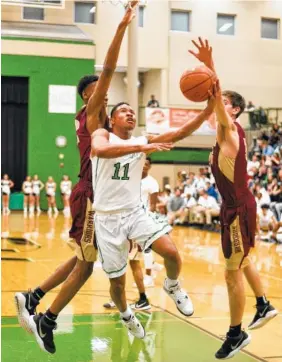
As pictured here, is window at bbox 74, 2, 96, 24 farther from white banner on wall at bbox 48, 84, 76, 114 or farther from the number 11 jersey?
the number 11 jersey

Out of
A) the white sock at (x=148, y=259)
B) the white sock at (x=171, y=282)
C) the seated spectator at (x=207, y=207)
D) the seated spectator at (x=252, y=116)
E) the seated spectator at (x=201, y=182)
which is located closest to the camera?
the white sock at (x=171, y=282)

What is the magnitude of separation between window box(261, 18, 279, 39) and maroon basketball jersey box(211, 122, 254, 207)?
23407 mm

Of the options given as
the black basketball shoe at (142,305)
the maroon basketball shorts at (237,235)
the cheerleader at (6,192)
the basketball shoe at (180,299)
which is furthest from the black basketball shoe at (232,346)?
the cheerleader at (6,192)

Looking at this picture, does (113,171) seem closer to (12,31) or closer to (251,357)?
(251,357)

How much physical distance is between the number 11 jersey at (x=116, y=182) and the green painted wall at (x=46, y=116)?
19.9 metres

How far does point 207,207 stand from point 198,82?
1241 centimetres

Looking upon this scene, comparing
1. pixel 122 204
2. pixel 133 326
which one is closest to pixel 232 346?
pixel 133 326

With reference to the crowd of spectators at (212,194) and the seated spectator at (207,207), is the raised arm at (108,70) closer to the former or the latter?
the crowd of spectators at (212,194)

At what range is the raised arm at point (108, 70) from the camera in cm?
446

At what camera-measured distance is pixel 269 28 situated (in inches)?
1062

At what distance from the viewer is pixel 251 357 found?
4.95 meters

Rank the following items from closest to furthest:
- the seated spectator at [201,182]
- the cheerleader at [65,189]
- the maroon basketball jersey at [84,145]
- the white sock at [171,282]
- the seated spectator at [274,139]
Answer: the white sock at [171,282] → the maroon basketball jersey at [84,145] → the seated spectator at [201,182] → the seated spectator at [274,139] → the cheerleader at [65,189]

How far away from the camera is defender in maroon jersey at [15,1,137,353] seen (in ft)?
15.0

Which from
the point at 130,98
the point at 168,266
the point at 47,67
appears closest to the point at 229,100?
the point at 168,266
